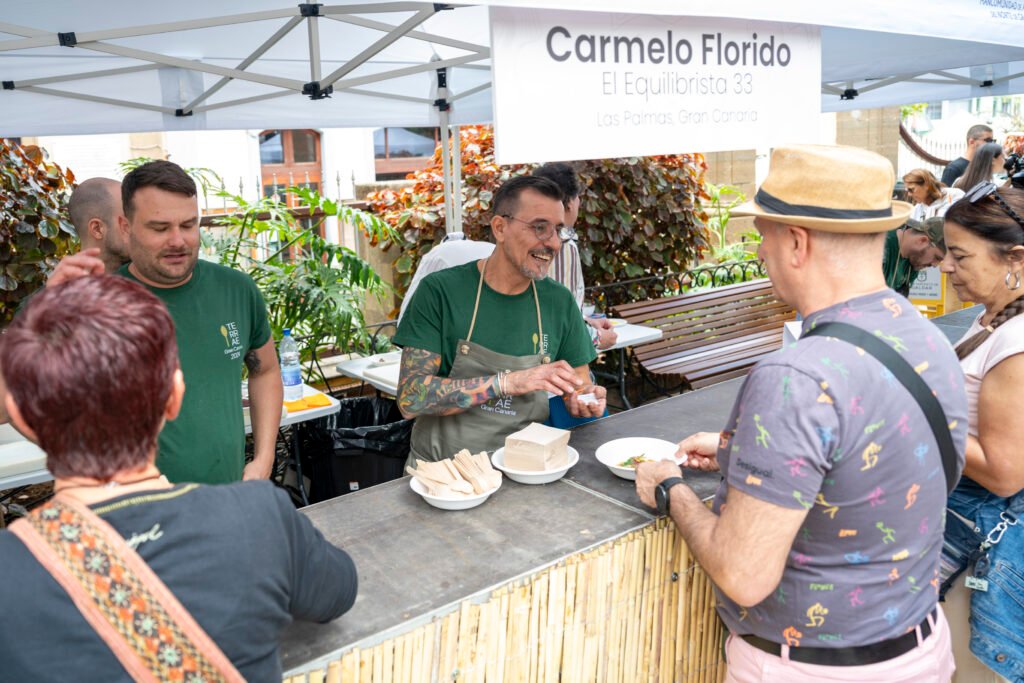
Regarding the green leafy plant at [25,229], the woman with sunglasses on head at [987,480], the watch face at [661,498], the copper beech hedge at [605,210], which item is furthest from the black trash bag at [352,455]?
the copper beech hedge at [605,210]

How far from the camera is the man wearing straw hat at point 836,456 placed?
150 cm

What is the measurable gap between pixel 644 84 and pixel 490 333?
983 mm

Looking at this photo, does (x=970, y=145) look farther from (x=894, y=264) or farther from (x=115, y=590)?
(x=115, y=590)

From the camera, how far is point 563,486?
93.7 inches

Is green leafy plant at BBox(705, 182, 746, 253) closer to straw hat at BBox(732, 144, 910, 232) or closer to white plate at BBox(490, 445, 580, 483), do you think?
white plate at BBox(490, 445, 580, 483)

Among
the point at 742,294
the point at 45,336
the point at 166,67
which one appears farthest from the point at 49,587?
the point at 742,294

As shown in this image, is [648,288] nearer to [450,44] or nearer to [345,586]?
[450,44]

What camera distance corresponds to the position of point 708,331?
22.7 feet

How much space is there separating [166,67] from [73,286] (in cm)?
366

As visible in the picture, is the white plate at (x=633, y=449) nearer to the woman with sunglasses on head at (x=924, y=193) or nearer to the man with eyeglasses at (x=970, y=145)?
the woman with sunglasses on head at (x=924, y=193)

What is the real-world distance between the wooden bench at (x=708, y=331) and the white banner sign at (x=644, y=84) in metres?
3.21

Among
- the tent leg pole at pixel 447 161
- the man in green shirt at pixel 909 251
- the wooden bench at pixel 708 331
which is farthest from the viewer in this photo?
the wooden bench at pixel 708 331

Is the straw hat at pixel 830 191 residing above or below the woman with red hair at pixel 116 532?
above

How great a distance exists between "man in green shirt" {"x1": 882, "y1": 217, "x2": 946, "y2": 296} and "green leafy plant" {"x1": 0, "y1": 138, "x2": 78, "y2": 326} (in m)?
4.85
